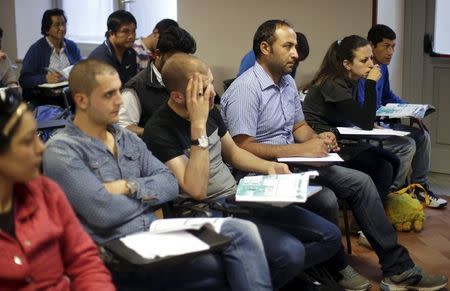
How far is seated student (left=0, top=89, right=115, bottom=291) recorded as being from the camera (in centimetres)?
159

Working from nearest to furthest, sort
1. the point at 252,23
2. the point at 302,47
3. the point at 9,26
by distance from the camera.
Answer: the point at 302,47, the point at 252,23, the point at 9,26

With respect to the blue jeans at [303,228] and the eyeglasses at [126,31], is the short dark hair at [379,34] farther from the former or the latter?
the blue jeans at [303,228]

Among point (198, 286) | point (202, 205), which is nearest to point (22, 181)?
point (198, 286)

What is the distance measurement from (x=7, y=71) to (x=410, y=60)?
3.21 meters

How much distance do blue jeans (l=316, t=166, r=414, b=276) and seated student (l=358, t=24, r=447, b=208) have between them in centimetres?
112

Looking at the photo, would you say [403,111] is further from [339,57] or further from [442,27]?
[442,27]

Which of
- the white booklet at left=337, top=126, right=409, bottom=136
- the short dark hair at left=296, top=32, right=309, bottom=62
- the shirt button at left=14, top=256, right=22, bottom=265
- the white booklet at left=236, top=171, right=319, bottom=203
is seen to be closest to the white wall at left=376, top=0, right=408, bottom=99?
the short dark hair at left=296, top=32, right=309, bottom=62

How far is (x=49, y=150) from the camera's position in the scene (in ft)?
6.52

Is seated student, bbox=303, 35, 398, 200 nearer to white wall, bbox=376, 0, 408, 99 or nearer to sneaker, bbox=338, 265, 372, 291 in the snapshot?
sneaker, bbox=338, 265, 372, 291

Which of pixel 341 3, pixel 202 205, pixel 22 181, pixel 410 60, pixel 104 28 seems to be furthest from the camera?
pixel 104 28

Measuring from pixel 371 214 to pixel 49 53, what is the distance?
334 cm

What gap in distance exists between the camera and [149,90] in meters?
3.25

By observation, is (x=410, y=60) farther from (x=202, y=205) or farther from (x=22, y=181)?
(x=22, y=181)

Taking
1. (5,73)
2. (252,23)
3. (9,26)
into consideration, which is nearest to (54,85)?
(5,73)
